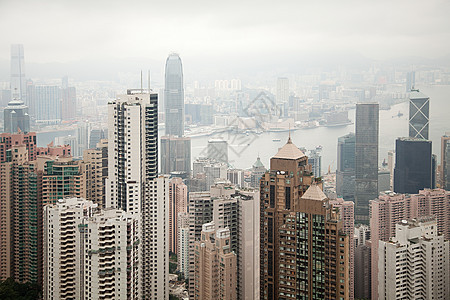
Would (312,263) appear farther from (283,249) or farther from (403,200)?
(403,200)

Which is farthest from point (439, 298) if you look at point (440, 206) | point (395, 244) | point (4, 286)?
point (4, 286)

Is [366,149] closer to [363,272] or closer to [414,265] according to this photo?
[363,272]

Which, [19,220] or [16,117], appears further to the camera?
[16,117]

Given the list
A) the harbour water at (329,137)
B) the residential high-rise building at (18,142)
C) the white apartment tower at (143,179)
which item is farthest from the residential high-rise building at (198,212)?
the residential high-rise building at (18,142)

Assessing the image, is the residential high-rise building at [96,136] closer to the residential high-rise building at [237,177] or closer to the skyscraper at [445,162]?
the residential high-rise building at [237,177]

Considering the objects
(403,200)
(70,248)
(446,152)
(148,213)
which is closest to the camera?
(70,248)

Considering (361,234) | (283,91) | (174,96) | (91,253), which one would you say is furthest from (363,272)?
(174,96)
